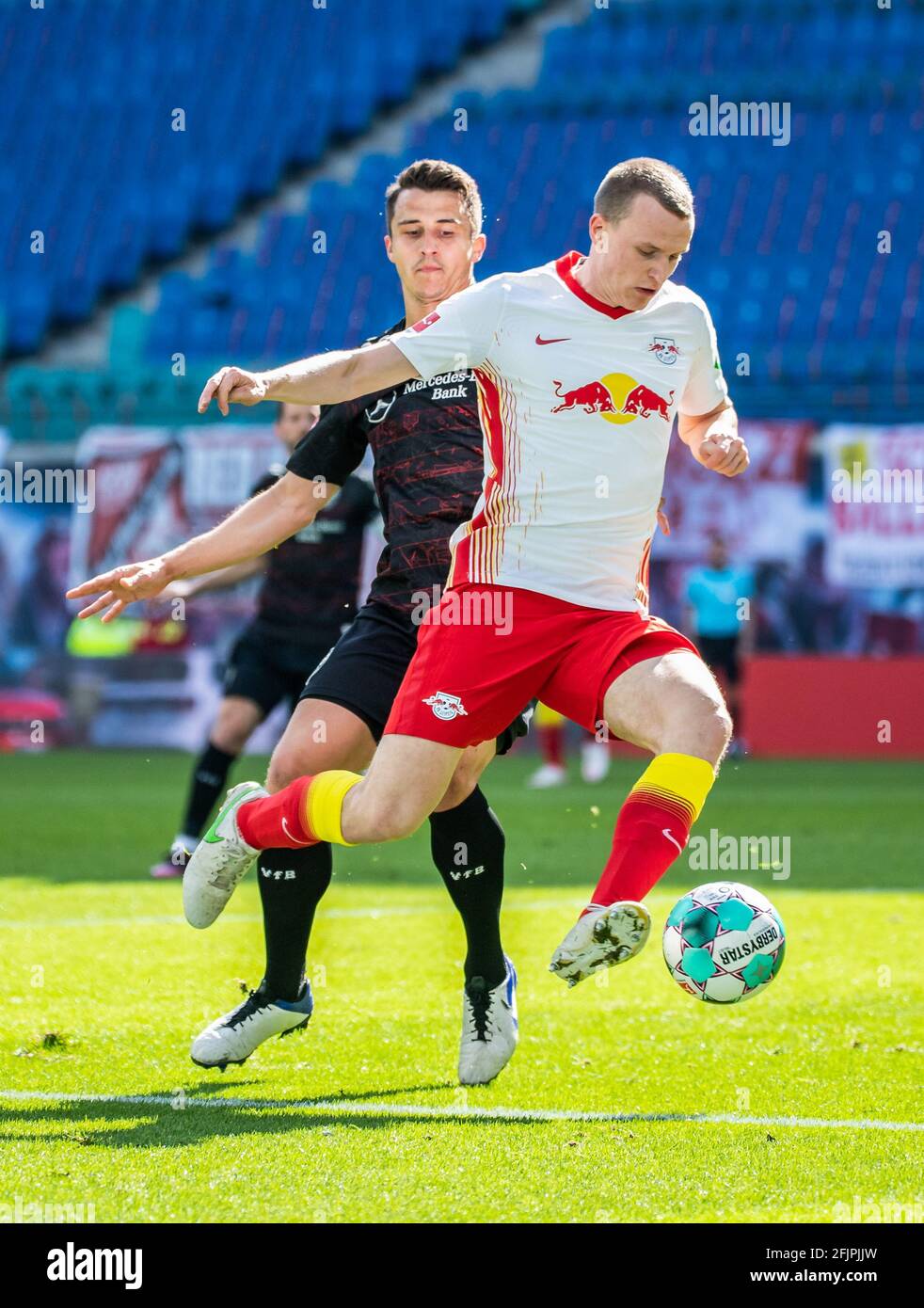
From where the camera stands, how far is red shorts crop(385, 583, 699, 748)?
4.39 m

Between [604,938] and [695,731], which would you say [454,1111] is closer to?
[604,938]

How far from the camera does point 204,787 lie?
8930 millimetres

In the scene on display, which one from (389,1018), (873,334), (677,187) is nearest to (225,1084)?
(389,1018)

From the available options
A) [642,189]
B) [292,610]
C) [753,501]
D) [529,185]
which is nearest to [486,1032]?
[642,189]

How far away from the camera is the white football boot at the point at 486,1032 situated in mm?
4641

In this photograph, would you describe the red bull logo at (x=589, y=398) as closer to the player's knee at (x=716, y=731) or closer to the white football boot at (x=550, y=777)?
the player's knee at (x=716, y=731)

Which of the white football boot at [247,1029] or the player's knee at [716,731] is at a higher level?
the player's knee at [716,731]

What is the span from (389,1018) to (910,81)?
17735 mm

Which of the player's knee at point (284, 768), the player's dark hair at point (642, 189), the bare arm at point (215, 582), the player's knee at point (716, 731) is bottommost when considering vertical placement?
the player's knee at point (284, 768)

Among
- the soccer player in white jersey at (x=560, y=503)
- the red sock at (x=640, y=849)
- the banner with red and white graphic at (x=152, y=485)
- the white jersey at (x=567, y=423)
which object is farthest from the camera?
the banner with red and white graphic at (x=152, y=485)

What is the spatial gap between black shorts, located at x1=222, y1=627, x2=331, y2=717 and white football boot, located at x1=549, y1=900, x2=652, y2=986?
4544 millimetres

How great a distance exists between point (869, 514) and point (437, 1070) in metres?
12.8

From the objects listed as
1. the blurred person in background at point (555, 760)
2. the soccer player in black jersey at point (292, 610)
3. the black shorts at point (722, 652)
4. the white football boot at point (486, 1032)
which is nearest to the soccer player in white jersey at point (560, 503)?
the white football boot at point (486, 1032)
